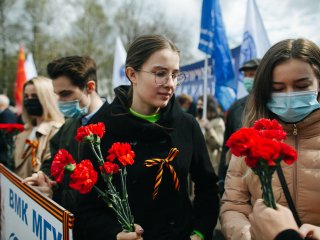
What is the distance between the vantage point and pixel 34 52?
28.4 metres

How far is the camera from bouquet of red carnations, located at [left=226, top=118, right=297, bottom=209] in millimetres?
1072

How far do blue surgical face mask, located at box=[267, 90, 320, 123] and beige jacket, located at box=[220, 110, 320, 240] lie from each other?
3cm

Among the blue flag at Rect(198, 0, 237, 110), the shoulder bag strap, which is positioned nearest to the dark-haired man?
the shoulder bag strap

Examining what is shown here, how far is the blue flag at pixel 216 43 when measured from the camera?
5.55 meters

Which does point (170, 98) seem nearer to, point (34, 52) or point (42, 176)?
point (42, 176)

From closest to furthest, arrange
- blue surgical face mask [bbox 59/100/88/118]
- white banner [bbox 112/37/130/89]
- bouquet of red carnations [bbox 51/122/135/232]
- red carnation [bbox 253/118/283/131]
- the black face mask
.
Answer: red carnation [bbox 253/118/283/131] < bouquet of red carnations [bbox 51/122/135/232] < blue surgical face mask [bbox 59/100/88/118] < the black face mask < white banner [bbox 112/37/130/89]

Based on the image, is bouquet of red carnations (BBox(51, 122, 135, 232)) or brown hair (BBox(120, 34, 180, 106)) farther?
brown hair (BBox(120, 34, 180, 106))

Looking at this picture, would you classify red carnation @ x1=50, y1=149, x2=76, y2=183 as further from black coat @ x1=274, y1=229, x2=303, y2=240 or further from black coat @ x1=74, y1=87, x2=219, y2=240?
black coat @ x1=274, y1=229, x2=303, y2=240

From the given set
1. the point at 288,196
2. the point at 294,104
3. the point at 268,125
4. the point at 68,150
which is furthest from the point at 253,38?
the point at 268,125

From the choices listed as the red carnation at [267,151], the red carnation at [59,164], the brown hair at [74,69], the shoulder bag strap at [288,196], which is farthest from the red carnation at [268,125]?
the brown hair at [74,69]

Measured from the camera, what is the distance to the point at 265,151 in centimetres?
106

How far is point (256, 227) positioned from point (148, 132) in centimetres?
84

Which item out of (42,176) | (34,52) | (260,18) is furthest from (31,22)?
(42,176)

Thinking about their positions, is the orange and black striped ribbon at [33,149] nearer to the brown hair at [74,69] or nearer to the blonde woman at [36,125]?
the blonde woman at [36,125]
